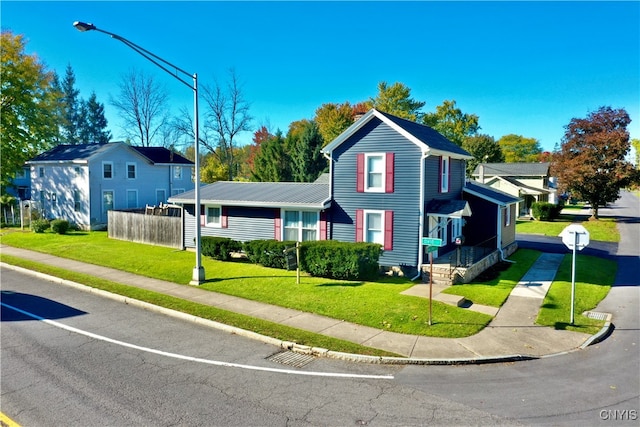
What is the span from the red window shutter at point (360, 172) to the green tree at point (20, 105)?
31691mm

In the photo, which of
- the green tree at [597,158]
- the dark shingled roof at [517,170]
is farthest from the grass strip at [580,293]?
the dark shingled roof at [517,170]

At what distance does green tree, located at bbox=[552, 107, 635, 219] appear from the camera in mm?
39594

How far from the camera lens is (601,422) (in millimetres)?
7188

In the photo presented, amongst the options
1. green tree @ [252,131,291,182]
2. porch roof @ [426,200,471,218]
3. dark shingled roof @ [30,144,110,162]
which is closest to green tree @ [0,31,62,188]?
dark shingled roof @ [30,144,110,162]

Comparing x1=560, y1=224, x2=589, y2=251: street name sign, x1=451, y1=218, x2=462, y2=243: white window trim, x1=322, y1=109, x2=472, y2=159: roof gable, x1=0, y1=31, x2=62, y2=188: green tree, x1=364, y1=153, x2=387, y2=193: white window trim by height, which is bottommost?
x1=451, y1=218, x2=462, y2=243: white window trim

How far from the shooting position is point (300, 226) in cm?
2109

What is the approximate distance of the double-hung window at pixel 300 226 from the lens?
68.4 ft

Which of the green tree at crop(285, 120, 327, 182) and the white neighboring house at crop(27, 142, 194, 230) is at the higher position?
the green tree at crop(285, 120, 327, 182)

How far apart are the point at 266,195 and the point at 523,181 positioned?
4099 cm

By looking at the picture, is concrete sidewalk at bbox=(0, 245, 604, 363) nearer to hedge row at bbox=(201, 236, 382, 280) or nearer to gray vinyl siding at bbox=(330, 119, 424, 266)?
hedge row at bbox=(201, 236, 382, 280)

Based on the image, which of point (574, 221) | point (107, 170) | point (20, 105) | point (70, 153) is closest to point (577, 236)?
point (107, 170)

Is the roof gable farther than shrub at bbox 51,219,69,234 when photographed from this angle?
No

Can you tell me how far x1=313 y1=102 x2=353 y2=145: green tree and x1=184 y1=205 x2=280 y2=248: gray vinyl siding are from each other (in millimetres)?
31523

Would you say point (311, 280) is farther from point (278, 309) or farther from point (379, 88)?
point (379, 88)
